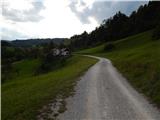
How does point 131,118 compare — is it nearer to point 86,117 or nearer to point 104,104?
point 86,117

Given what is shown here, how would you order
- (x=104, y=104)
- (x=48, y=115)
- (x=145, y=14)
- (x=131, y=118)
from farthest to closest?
(x=145, y=14), (x=104, y=104), (x=48, y=115), (x=131, y=118)

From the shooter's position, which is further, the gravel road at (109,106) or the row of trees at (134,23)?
the row of trees at (134,23)

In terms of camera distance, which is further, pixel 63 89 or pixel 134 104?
pixel 63 89

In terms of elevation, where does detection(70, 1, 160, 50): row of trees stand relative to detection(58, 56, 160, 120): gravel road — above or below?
above

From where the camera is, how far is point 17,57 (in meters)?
168

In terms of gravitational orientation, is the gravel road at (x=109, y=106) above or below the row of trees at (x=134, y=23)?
below

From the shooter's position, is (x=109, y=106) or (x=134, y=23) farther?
(x=134, y=23)

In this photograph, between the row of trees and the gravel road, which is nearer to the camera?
the gravel road

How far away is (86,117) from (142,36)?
10039cm

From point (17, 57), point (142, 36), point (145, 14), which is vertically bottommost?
point (17, 57)

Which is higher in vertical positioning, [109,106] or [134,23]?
[134,23]

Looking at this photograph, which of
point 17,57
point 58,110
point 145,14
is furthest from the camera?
point 17,57

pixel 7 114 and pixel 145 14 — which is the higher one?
pixel 145 14

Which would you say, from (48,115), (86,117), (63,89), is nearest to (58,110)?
(48,115)
